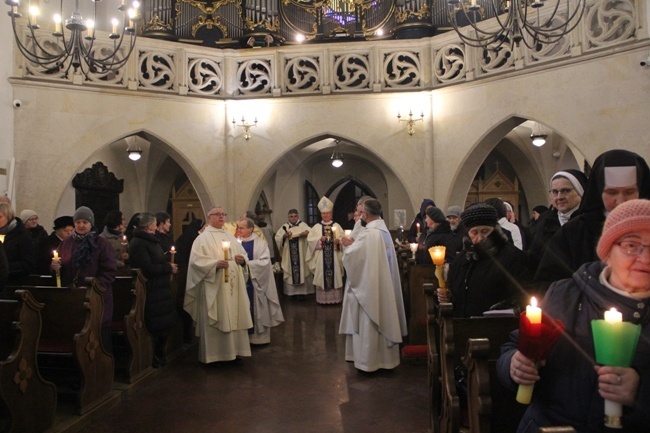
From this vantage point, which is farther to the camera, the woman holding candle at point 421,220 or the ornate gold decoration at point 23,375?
the woman holding candle at point 421,220

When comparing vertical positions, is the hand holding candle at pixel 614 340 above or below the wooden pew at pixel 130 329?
above

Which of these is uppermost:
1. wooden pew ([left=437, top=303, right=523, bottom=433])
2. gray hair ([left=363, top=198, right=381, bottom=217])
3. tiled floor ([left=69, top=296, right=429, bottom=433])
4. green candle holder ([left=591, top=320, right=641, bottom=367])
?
gray hair ([left=363, top=198, right=381, bottom=217])

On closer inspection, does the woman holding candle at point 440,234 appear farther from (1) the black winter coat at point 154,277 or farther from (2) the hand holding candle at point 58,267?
(2) the hand holding candle at point 58,267

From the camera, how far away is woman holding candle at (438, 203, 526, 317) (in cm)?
327

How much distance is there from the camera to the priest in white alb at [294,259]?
38.1 ft

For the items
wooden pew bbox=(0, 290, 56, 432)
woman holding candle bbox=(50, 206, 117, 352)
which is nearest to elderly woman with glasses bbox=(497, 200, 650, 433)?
wooden pew bbox=(0, 290, 56, 432)

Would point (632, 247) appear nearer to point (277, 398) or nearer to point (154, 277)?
point (277, 398)

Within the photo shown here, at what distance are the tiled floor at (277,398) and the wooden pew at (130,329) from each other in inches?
10.1

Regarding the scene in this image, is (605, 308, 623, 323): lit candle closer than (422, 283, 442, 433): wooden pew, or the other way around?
(605, 308, 623, 323): lit candle

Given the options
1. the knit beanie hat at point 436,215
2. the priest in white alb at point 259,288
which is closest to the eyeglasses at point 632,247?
the knit beanie hat at point 436,215

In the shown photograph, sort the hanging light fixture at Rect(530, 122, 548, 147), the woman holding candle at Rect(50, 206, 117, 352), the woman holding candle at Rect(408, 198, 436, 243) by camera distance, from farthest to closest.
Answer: the hanging light fixture at Rect(530, 122, 548, 147)
the woman holding candle at Rect(408, 198, 436, 243)
the woman holding candle at Rect(50, 206, 117, 352)

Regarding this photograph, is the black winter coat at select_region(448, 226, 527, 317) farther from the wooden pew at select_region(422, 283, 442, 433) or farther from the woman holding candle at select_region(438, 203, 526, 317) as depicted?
the wooden pew at select_region(422, 283, 442, 433)

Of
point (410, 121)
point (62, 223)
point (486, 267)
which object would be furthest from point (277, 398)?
point (410, 121)

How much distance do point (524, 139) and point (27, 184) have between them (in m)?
10.8
